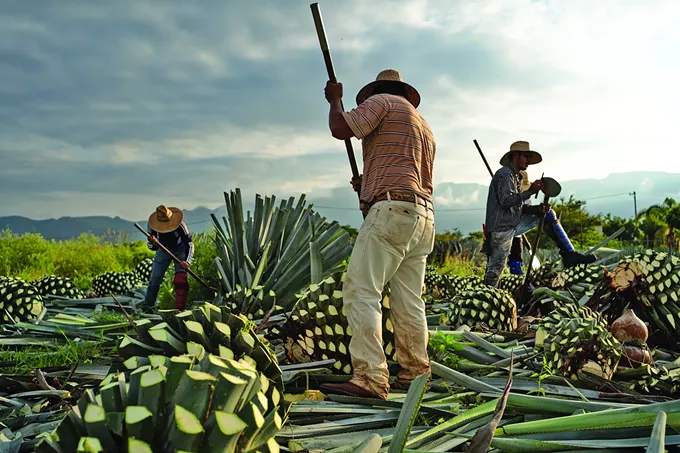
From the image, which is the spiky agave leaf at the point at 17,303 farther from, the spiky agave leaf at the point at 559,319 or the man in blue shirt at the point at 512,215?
the man in blue shirt at the point at 512,215

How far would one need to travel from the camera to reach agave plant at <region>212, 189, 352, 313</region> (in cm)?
461

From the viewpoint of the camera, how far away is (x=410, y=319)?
335 centimetres

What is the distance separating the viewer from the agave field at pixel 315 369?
1.44 m

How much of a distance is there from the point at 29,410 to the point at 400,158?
239cm

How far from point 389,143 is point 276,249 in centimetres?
213

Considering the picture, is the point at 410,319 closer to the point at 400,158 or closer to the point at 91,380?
the point at 400,158

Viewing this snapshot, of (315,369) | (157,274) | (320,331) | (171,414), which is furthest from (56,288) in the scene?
(171,414)

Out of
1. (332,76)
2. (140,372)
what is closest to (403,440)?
(140,372)

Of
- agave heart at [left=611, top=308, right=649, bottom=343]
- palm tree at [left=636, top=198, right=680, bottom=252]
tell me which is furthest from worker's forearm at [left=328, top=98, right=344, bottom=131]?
palm tree at [left=636, top=198, right=680, bottom=252]

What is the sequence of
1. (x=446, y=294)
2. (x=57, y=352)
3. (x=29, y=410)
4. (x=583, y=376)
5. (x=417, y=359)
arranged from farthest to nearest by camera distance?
1. (x=446, y=294)
2. (x=57, y=352)
3. (x=417, y=359)
4. (x=583, y=376)
5. (x=29, y=410)

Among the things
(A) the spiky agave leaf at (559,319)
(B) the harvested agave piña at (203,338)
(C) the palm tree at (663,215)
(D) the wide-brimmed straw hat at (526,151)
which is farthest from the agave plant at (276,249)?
(C) the palm tree at (663,215)

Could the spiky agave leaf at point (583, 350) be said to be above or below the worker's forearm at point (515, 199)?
below

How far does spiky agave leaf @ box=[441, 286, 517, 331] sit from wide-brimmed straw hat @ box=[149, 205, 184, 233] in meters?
4.26

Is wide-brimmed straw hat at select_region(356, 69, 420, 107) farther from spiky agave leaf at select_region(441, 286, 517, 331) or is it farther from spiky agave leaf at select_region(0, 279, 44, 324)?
spiky agave leaf at select_region(0, 279, 44, 324)
